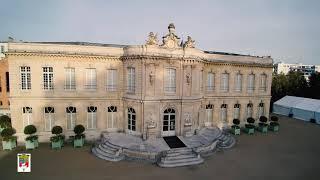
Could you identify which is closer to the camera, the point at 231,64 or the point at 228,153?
the point at 228,153

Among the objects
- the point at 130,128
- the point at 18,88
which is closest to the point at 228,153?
the point at 130,128

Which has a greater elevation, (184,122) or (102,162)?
(184,122)

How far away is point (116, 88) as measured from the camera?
74.5ft

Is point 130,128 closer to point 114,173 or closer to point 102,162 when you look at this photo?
point 102,162

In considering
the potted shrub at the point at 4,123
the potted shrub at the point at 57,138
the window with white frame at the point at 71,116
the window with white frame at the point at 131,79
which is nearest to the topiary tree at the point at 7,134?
the potted shrub at the point at 4,123

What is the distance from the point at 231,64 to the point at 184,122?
1019 cm

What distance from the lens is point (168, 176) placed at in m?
15.1

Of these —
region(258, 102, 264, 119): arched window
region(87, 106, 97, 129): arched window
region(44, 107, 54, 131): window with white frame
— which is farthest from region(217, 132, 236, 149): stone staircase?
region(44, 107, 54, 131): window with white frame

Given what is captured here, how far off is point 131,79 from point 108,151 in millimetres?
7406

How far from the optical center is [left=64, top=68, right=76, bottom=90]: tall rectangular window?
21406 millimetres

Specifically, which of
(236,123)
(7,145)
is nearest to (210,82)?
(236,123)

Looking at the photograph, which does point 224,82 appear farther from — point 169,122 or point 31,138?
point 31,138

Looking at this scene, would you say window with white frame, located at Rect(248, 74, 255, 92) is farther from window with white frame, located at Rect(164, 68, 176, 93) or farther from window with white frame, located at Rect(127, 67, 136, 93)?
window with white frame, located at Rect(127, 67, 136, 93)

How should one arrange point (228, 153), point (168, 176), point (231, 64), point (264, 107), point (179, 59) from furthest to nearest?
point (264, 107)
point (231, 64)
point (179, 59)
point (228, 153)
point (168, 176)
